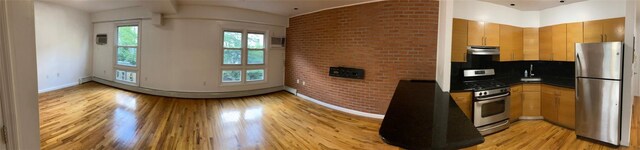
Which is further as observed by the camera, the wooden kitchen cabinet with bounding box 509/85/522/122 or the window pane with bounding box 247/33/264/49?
the window pane with bounding box 247/33/264/49

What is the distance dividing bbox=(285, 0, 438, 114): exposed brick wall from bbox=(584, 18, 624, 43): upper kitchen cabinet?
1.58 m

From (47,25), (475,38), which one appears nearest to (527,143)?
(475,38)

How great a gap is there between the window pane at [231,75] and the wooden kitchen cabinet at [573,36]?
5218mm

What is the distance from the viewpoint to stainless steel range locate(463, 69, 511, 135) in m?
2.67

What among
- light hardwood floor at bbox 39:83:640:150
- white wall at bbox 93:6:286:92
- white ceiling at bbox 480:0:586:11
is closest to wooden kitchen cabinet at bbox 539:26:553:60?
white ceiling at bbox 480:0:586:11

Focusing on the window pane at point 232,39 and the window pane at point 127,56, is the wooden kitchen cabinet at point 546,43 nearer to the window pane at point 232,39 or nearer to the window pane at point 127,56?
the window pane at point 232,39

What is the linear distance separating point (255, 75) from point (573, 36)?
5.11 meters

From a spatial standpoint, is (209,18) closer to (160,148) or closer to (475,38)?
(160,148)

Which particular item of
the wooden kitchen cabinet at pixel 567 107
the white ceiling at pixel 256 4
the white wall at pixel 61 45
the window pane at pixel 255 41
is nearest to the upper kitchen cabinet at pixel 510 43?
the wooden kitchen cabinet at pixel 567 107

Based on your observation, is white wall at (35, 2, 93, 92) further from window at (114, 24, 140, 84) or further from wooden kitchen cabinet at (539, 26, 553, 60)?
wooden kitchen cabinet at (539, 26, 553, 60)

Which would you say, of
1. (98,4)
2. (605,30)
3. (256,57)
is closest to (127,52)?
(98,4)

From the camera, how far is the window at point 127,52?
517 centimetres

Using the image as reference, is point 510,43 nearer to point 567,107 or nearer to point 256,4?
point 567,107

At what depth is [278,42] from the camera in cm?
551
